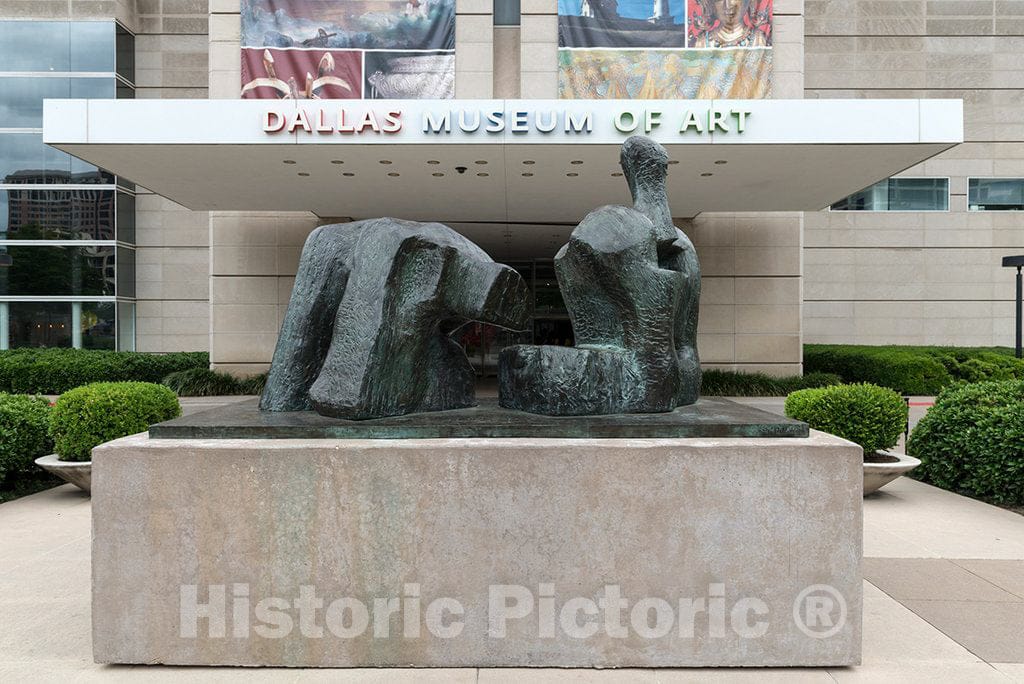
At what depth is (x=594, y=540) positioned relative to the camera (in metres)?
3.62

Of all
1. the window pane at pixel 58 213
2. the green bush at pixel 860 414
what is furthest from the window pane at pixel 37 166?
the green bush at pixel 860 414

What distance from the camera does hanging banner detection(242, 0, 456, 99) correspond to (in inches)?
617

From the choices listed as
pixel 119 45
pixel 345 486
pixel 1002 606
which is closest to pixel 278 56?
pixel 119 45

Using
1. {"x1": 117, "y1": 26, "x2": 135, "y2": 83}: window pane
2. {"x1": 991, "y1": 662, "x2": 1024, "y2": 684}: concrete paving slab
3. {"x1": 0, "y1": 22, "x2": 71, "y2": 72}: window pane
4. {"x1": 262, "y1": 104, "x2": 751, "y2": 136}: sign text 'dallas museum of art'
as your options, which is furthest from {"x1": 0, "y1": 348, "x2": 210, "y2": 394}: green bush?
{"x1": 991, "y1": 662, "x2": 1024, "y2": 684}: concrete paving slab

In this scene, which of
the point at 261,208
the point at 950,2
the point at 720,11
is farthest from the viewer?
the point at 950,2

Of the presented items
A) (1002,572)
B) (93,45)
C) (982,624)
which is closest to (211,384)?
(93,45)

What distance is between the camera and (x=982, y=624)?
14.0 feet

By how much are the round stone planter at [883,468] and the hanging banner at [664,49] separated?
406 inches

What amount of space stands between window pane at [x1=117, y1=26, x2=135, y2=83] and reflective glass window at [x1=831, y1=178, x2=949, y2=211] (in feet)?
82.6

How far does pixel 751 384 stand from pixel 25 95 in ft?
83.5

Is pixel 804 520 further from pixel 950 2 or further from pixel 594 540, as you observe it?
pixel 950 2

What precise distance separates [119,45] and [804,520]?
27.5 m

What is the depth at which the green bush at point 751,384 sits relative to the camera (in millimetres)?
17156

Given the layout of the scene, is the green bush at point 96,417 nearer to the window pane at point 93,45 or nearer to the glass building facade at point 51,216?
the glass building facade at point 51,216
